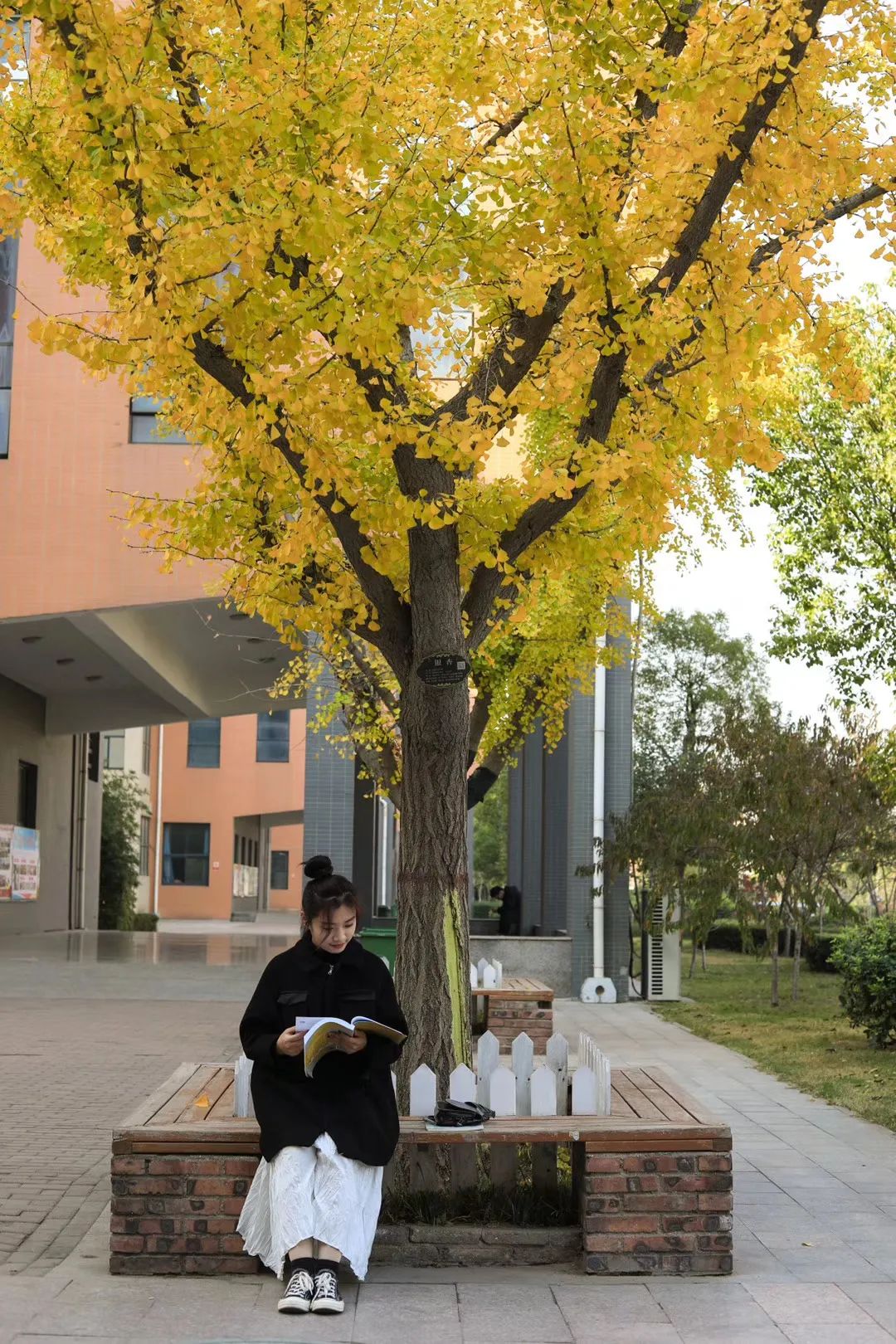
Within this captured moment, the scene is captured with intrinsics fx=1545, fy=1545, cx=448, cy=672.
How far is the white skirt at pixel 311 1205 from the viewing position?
5168 millimetres

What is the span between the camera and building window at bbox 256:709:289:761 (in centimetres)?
5472

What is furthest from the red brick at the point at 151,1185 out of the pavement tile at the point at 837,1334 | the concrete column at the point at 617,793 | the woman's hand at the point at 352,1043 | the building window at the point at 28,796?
the building window at the point at 28,796

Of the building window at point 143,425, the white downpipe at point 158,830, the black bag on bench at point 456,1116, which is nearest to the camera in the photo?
the black bag on bench at point 456,1116

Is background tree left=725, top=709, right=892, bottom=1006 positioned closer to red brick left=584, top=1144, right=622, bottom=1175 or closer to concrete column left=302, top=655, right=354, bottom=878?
concrete column left=302, top=655, right=354, bottom=878

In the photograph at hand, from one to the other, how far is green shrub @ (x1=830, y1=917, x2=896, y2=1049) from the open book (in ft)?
27.3

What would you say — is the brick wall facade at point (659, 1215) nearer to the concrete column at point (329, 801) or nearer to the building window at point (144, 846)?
the concrete column at point (329, 801)

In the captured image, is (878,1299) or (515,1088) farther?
(515,1088)

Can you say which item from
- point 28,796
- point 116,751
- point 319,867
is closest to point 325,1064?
point 319,867

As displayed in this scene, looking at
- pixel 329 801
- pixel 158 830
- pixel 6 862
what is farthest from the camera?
pixel 158 830

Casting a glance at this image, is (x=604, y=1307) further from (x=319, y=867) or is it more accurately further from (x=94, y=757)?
(x=94, y=757)

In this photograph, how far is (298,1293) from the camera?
495 centimetres

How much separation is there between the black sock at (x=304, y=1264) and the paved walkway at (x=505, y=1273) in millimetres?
136

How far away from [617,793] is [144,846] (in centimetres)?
3293

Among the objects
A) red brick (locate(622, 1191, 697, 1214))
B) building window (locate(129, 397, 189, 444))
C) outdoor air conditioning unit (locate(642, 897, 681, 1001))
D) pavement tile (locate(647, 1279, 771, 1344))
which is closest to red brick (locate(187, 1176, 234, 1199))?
red brick (locate(622, 1191, 697, 1214))
